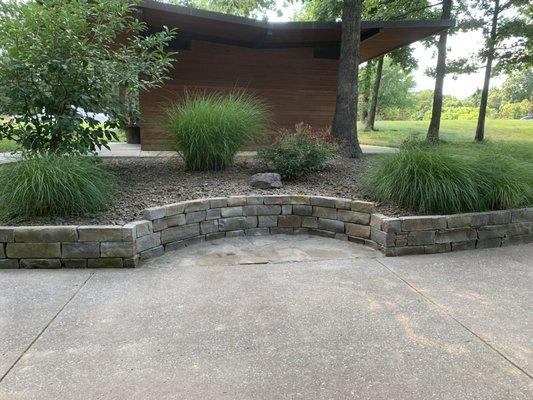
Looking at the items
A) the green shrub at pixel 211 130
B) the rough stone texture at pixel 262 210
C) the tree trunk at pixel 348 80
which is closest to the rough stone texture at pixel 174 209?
the rough stone texture at pixel 262 210

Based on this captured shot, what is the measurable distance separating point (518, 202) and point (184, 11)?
5.40m

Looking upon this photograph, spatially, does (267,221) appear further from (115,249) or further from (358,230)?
(115,249)

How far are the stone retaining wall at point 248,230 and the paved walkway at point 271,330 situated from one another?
156mm

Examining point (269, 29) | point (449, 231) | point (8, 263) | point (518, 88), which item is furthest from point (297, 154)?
point (518, 88)

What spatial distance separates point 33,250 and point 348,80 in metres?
5.36

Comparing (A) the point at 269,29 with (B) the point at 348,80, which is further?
(A) the point at 269,29

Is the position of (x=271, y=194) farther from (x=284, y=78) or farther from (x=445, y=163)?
(x=284, y=78)

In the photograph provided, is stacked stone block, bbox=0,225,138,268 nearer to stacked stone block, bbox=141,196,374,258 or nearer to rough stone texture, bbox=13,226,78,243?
rough stone texture, bbox=13,226,78,243

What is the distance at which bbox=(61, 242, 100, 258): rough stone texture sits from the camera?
2945mm

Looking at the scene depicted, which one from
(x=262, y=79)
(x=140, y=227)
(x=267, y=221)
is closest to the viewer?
(x=140, y=227)

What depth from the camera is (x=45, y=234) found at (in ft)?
9.55

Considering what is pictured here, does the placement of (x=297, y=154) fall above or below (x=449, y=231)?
above

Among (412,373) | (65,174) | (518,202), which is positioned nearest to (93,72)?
(65,174)

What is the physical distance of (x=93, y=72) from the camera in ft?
13.1
